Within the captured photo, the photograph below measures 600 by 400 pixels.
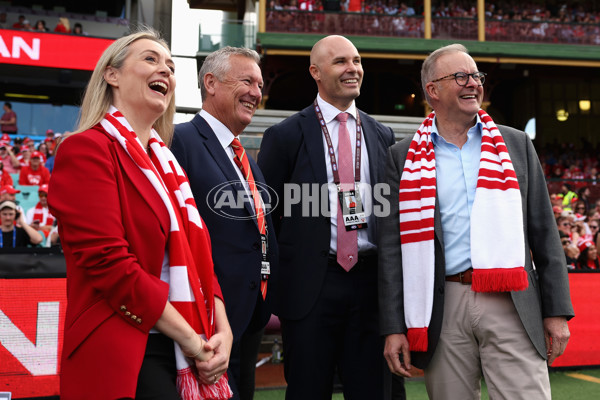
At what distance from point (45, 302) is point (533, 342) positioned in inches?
163

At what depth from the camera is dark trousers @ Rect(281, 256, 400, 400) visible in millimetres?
2953

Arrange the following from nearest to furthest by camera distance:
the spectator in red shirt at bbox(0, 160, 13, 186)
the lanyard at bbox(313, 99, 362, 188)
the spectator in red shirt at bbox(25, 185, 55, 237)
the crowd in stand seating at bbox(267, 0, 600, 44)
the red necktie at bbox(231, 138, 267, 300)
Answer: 1. the red necktie at bbox(231, 138, 267, 300)
2. the lanyard at bbox(313, 99, 362, 188)
3. the spectator in red shirt at bbox(25, 185, 55, 237)
4. the spectator in red shirt at bbox(0, 160, 13, 186)
5. the crowd in stand seating at bbox(267, 0, 600, 44)

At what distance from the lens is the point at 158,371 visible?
5.98 ft

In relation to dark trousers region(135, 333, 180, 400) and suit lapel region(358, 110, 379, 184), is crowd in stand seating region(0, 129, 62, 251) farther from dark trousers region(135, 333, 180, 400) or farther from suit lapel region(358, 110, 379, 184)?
dark trousers region(135, 333, 180, 400)

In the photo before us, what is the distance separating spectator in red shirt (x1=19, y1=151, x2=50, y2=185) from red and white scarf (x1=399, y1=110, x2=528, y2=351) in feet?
36.3

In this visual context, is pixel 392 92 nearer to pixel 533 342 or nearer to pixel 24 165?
pixel 24 165

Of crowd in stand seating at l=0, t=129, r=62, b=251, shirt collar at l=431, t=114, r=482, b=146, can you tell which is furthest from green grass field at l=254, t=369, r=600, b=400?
crowd in stand seating at l=0, t=129, r=62, b=251

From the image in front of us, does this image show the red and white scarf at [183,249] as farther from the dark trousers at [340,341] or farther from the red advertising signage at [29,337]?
the red advertising signage at [29,337]

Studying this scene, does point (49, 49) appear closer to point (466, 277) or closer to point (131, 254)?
point (466, 277)

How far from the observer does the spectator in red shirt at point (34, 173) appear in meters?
12.3

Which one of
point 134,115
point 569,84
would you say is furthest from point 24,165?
point 569,84

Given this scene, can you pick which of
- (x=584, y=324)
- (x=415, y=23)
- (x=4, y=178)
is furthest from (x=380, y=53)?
(x=584, y=324)

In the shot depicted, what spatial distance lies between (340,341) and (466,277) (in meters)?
0.75

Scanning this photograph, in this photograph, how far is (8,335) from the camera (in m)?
4.95
